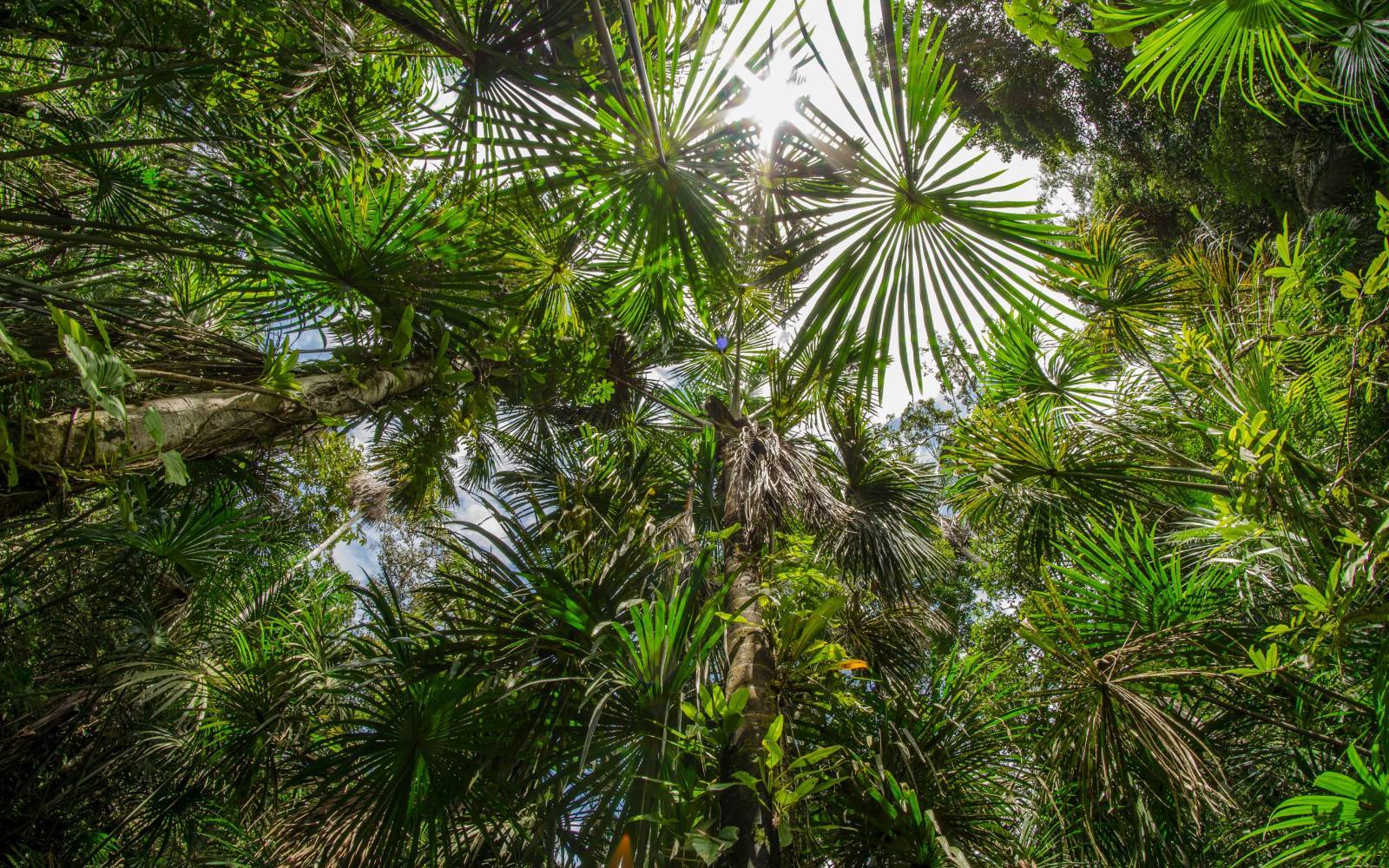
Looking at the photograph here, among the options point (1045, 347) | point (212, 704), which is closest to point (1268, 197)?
point (1045, 347)

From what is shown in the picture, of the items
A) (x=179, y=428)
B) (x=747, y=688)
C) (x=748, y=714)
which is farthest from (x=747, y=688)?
(x=179, y=428)

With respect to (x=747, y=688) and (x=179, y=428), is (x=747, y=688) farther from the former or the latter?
(x=179, y=428)

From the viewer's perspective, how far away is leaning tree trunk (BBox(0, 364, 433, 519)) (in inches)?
51.9

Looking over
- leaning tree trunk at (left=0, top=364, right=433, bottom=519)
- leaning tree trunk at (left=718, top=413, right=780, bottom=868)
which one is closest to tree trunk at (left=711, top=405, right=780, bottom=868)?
leaning tree trunk at (left=718, top=413, right=780, bottom=868)

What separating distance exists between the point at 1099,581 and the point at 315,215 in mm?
3023

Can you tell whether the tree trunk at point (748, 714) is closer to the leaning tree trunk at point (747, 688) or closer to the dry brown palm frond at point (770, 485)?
the leaning tree trunk at point (747, 688)

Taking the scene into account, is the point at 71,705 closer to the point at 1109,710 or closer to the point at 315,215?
the point at 315,215

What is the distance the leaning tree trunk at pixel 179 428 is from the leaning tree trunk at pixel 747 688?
1.56 meters

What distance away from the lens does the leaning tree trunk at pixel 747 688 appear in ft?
6.99

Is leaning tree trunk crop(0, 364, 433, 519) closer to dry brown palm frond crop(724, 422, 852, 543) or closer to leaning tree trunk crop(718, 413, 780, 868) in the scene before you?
leaning tree trunk crop(718, 413, 780, 868)

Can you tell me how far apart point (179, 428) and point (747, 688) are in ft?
5.71

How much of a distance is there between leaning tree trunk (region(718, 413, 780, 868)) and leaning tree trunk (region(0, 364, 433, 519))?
5.13 feet

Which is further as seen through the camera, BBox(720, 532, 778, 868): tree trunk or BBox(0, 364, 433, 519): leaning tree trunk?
BBox(720, 532, 778, 868): tree trunk

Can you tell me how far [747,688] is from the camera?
1.82 m
